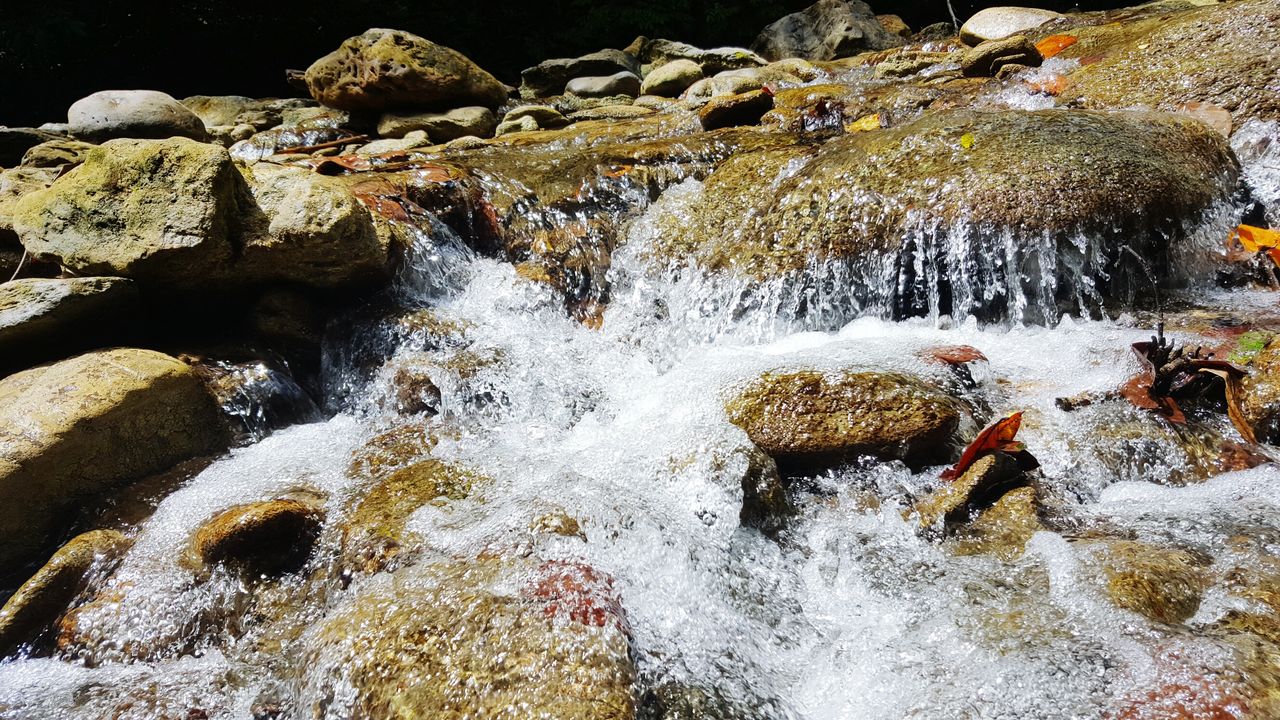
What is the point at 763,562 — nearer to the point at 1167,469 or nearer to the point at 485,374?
the point at 1167,469

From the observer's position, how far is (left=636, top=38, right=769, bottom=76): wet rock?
33.4ft

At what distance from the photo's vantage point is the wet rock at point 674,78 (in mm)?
9617

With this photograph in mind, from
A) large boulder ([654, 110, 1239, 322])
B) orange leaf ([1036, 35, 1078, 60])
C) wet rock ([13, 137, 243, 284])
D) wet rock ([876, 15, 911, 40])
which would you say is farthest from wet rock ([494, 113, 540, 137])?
wet rock ([876, 15, 911, 40])

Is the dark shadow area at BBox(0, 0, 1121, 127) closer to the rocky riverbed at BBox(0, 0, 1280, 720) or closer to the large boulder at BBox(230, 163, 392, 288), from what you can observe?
the rocky riverbed at BBox(0, 0, 1280, 720)

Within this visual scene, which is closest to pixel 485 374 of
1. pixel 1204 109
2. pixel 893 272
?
pixel 893 272

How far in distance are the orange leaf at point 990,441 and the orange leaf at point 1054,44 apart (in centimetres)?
532

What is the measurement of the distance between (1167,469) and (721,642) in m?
1.91

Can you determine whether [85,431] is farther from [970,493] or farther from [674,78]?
[674,78]

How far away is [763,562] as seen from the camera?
245cm

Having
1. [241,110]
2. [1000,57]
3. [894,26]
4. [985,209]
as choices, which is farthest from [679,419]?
[894,26]

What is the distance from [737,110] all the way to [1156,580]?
220 inches

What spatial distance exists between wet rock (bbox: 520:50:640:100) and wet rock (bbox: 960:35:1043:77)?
5.65 m

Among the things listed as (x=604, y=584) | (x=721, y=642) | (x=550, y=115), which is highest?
(x=550, y=115)

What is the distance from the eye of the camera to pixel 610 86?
399 inches
